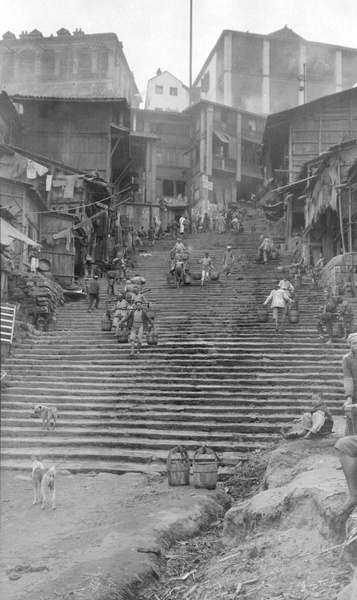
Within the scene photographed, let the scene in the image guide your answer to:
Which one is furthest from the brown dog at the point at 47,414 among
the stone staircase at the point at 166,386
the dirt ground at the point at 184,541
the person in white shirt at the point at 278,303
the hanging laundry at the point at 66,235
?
the hanging laundry at the point at 66,235

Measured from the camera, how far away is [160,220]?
4150cm

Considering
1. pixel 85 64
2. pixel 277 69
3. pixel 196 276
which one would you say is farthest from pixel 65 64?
pixel 196 276

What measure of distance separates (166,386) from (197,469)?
4.85 meters

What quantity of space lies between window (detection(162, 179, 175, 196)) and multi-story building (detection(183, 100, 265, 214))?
188 centimetres

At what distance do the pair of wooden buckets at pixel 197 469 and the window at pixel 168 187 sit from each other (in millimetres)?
42839

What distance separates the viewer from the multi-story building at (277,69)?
54.5 meters

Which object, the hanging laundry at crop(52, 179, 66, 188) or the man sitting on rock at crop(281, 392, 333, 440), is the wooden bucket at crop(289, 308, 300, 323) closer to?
the man sitting on rock at crop(281, 392, 333, 440)

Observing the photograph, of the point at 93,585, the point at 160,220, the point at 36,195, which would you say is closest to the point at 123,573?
the point at 93,585

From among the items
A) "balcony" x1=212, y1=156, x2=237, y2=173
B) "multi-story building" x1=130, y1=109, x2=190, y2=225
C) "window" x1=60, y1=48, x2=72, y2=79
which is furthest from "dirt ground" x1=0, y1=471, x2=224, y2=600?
"window" x1=60, y1=48, x2=72, y2=79

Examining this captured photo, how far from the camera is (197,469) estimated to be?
31.9 ft

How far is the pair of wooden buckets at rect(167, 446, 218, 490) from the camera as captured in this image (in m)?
9.70

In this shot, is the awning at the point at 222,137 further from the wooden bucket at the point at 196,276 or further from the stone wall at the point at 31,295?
the stone wall at the point at 31,295

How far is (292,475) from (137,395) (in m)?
6.19

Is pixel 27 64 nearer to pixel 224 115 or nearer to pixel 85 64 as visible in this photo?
pixel 85 64
